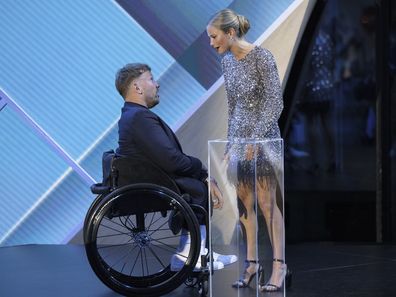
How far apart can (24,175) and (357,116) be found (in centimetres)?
→ 289

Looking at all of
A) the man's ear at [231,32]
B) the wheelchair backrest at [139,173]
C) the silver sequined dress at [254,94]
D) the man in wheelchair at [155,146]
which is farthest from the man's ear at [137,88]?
the man's ear at [231,32]

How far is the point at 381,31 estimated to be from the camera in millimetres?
7133

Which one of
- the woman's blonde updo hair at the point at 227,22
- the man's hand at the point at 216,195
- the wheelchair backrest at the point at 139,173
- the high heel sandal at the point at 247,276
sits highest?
the woman's blonde updo hair at the point at 227,22

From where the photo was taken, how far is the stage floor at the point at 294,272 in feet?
14.4

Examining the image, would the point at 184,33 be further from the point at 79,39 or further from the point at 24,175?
the point at 24,175

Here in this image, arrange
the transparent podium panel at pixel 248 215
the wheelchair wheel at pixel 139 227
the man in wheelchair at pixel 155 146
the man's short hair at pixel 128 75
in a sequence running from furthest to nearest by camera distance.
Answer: the man's short hair at pixel 128 75 → the man in wheelchair at pixel 155 146 → the wheelchair wheel at pixel 139 227 → the transparent podium panel at pixel 248 215

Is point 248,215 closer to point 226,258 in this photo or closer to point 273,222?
point 273,222

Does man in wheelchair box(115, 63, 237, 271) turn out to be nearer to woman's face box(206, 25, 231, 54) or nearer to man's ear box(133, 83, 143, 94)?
man's ear box(133, 83, 143, 94)

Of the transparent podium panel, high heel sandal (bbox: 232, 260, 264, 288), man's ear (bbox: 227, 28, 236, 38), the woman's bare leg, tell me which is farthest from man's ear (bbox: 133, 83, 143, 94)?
high heel sandal (bbox: 232, 260, 264, 288)

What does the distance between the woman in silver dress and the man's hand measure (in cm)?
7

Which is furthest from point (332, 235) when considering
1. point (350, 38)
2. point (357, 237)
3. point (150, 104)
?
point (150, 104)

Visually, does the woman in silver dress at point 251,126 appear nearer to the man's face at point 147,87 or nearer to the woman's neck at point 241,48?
the woman's neck at point 241,48

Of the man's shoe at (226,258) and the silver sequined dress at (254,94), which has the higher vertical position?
the silver sequined dress at (254,94)

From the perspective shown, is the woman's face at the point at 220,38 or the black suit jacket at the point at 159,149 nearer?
the woman's face at the point at 220,38
